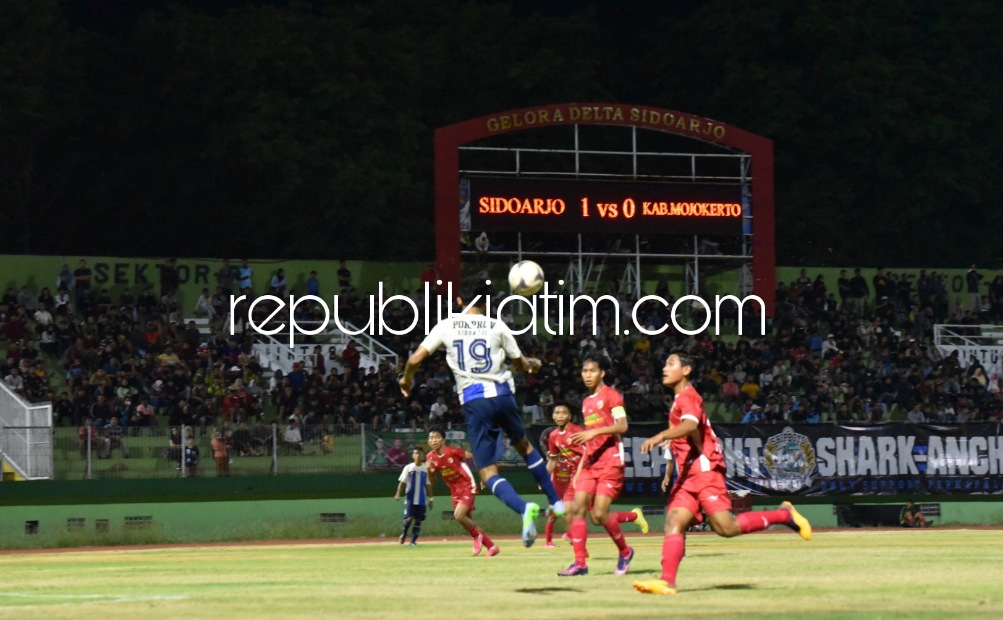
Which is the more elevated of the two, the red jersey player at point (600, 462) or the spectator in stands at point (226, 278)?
the spectator in stands at point (226, 278)

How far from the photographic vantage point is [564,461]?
26.0 metres

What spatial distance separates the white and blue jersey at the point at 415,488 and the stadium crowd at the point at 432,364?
461 centimetres

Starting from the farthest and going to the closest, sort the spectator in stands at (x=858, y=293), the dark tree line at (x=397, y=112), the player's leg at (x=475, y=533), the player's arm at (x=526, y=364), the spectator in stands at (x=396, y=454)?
the dark tree line at (x=397, y=112), the spectator in stands at (x=858, y=293), the spectator in stands at (x=396, y=454), the player's leg at (x=475, y=533), the player's arm at (x=526, y=364)

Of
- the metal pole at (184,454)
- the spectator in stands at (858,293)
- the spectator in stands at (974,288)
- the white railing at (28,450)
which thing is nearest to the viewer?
the white railing at (28,450)

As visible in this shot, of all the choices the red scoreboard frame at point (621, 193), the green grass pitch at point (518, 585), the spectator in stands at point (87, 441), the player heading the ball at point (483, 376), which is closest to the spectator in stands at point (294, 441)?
the spectator in stands at point (87, 441)

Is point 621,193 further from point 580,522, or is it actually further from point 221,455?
point 580,522

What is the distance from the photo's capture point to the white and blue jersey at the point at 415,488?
2702 cm

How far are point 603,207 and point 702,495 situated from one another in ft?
88.5

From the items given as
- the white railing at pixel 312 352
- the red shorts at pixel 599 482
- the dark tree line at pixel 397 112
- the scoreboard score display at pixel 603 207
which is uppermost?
the dark tree line at pixel 397 112

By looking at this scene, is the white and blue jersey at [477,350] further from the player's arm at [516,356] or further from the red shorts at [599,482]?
the red shorts at [599,482]

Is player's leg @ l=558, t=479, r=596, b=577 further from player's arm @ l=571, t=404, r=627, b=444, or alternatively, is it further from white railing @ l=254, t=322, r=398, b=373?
white railing @ l=254, t=322, r=398, b=373

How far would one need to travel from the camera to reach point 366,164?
53.1 meters

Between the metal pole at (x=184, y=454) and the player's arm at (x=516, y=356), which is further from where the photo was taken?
the metal pole at (x=184, y=454)

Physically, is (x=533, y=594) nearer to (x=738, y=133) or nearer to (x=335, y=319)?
(x=335, y=319)
